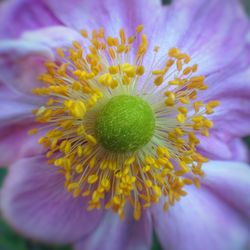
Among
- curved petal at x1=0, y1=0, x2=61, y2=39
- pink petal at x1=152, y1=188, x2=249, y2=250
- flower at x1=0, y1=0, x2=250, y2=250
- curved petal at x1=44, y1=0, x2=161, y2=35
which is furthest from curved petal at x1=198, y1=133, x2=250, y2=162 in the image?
curved petal at x1=0, y1=0, x2=61, y2=39

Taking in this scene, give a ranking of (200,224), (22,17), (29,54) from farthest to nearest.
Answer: (200,224)
(22,17)
(29,54)

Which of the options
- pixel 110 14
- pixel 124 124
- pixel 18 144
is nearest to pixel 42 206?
pixel 18 144

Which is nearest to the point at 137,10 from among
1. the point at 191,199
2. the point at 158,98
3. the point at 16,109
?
the point at 158,98

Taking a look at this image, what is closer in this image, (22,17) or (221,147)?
(22,17)

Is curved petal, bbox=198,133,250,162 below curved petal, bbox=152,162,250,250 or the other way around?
the other way around

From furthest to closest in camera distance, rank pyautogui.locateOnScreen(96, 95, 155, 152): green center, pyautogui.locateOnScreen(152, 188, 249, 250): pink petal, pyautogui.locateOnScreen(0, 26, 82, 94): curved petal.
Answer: pyautogui.locateOnScreen(152, 188, 249, 250): pink petal < pyautogui.locateOnScreen(96, 95, 155, 152): green center < pyautogui.locateOnScreen(0, 26, 82, 94): curved petal

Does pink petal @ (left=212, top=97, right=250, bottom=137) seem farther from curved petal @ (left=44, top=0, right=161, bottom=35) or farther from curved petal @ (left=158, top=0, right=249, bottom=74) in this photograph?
curved petal @ (left=44, top=0, right=161, bottom=35)

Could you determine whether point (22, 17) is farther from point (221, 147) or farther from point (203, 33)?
point (221, 147)
